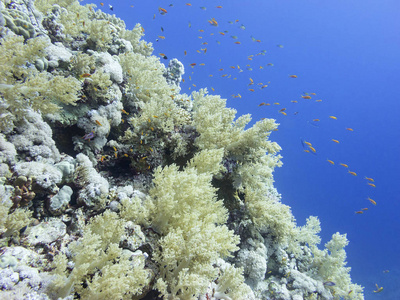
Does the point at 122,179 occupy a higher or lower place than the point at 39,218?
higher

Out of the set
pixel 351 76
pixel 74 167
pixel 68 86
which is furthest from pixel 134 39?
pixel 351 76

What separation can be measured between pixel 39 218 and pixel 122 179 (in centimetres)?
199

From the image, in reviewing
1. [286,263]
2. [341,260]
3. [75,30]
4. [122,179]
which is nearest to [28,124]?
[122,179]

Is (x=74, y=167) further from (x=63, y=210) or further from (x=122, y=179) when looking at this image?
(x=122, y=179)

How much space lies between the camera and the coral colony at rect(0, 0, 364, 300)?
9.83ft

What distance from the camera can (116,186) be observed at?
494 cm

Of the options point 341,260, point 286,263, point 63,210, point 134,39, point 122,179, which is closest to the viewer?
point 63,210

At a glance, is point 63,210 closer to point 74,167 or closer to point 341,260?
point 74,167

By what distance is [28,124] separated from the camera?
3.91 meters

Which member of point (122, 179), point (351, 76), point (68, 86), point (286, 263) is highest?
point (351, 76)

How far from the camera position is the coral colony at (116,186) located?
300 cm

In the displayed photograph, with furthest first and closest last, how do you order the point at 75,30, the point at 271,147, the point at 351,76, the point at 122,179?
the point at 351,76
the point at 75,30
the point at 271,147
the point at 122,179

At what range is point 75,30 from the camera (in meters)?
6.59

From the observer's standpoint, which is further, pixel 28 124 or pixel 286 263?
pixel 286 263
